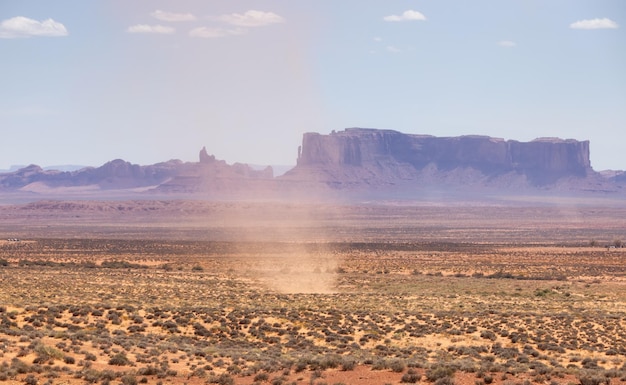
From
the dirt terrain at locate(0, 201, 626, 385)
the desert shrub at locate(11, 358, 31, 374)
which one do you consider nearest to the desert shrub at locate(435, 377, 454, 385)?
the dirt terrain at locate(0, 201, 626, 385)

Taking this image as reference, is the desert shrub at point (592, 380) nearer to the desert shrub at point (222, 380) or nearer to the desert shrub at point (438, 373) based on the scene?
the desert shrub at point (438, 373)

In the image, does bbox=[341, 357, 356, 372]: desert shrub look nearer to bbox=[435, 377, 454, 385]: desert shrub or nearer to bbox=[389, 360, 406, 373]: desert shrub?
bbox=[389, 360, 406, 373]: desert shrub

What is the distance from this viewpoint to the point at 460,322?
32.8 meters

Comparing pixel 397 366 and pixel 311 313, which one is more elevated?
pixel 397 366

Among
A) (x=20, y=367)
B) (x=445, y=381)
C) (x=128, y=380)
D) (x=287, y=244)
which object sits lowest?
(x=287, y=244)

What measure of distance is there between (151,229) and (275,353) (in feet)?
357

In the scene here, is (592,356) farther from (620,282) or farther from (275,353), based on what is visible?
(620,282)

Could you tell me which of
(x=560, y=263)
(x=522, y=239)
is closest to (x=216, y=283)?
(x=560, y=263)

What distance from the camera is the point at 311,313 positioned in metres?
34.3

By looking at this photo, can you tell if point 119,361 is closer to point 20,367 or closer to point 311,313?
point 20,367

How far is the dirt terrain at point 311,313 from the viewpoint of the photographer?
74.7 ft

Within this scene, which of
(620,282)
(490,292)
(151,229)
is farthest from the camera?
(151,229)

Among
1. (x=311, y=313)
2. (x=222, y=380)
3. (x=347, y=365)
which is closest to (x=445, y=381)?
(x=347, y=365)

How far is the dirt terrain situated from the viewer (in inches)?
896
